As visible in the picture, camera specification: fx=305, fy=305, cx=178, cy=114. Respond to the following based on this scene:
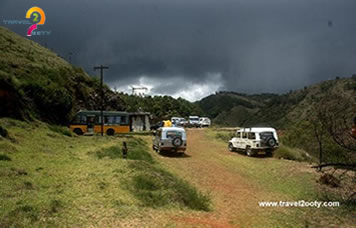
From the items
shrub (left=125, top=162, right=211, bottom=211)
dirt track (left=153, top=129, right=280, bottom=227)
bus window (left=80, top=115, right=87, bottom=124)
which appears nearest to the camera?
dirt track (left=153, top=129, right=280, bottom=227)

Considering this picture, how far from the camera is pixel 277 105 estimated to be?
87688 mm

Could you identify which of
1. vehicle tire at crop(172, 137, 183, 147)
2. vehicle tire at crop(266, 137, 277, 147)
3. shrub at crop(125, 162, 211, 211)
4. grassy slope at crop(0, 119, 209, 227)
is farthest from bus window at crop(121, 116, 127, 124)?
shrub at crop(125, 162, 211, 211)

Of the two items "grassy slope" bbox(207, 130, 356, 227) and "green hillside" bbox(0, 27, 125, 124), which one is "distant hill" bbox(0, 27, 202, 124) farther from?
"grassy slope" bbox(207, 130, 356, 227)

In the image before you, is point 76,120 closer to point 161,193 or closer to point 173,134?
point 173,134

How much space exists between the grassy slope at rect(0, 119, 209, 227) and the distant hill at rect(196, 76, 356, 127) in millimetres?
8023

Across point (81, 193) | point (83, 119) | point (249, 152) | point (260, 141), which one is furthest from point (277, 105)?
point (81, 193)

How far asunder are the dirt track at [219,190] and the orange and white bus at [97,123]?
614 inches

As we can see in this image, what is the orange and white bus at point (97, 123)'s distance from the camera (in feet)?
109

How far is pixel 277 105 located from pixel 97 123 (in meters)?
65.4

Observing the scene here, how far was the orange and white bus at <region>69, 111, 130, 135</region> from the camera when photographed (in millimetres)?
33281

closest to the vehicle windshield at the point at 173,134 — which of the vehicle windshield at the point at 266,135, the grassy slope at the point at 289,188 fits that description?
the grassy slope at the point at 289,188

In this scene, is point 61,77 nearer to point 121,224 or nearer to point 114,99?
point 114,99

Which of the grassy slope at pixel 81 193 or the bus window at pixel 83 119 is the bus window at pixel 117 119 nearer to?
the bus window at pixel 83 119

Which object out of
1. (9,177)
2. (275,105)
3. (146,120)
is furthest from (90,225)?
(275,105)
